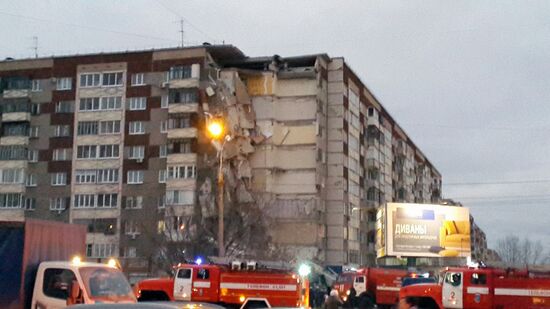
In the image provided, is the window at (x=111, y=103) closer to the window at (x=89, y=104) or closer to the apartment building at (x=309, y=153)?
the window at (x=89, y=104)

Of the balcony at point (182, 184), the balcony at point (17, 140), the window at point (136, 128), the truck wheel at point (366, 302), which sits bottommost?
the truck wheel at point (366, 302)

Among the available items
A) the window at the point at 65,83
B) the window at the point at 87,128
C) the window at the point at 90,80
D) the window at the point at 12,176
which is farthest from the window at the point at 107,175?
the window at the point at 65,83

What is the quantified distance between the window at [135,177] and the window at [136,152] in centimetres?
154

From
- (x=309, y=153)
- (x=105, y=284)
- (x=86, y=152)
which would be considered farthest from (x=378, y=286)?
(x=86, y=152)

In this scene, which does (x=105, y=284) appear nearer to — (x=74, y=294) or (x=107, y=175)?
(x=74, y=294)

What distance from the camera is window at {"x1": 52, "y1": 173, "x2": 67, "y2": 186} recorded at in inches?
3140

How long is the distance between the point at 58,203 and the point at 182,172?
14.6 meters

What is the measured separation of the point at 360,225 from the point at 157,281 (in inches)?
2298

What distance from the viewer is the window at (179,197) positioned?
7331 cm

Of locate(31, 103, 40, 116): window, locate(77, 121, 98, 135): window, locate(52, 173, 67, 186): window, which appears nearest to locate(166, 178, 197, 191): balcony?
locate(77, 121, 98, 135): window

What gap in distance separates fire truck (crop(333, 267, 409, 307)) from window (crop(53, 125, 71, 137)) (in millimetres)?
45541

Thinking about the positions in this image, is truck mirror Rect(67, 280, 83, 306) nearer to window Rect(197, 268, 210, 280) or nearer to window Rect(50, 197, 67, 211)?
window Rect(197, 268, 210, 280)

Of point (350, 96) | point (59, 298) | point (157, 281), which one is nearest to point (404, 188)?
point (350, 96)

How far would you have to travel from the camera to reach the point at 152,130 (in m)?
77.2
